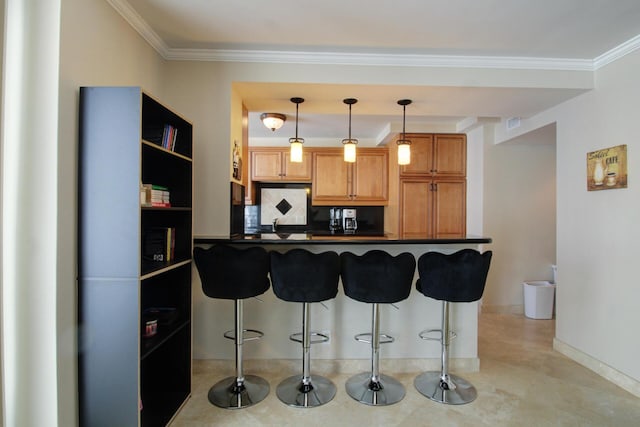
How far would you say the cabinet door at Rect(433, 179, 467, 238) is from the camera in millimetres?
4211

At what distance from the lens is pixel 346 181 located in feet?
15.8

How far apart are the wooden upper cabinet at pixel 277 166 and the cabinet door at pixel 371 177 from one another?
76 centimetres

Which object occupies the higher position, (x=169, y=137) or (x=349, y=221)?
(x=169, y=137)

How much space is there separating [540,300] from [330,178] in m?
3.16

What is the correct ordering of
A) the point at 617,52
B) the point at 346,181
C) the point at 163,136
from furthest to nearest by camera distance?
the point at 346,181
the point at 617,52
the point at 163,136

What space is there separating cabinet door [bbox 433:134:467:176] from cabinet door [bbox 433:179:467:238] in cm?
14

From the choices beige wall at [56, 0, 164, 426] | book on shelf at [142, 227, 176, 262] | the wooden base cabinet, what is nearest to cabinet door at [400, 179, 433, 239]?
Answer: the wooden base cabinet

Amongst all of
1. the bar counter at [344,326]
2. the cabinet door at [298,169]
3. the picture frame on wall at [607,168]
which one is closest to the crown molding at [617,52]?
the picture frame on wall at [607,168]

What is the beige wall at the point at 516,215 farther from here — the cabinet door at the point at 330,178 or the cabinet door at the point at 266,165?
the cabinet door at the point at 266,165

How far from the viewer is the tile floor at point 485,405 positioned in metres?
1.93

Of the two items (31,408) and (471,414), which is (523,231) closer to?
(471,414)

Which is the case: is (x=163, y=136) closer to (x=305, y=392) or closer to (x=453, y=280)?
(x=305, y=392)

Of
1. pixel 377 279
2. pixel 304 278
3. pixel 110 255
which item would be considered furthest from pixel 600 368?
pixel 110 255

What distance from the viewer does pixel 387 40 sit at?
2.26 metres
